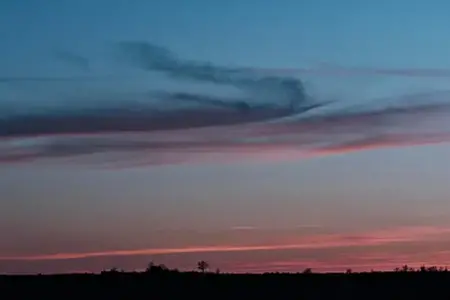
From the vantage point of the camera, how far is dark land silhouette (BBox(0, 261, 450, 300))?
7394cm

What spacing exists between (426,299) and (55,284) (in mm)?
13967

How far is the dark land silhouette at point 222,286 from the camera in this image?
7394 cm

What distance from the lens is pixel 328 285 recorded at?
7488cm

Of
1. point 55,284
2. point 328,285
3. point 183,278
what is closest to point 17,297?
point 55,284

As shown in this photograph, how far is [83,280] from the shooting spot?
74.6m

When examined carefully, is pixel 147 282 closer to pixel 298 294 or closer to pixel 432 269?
pixel 298 294

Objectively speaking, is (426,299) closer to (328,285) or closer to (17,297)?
(328,285)

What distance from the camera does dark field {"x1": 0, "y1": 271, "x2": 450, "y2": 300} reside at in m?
73.9

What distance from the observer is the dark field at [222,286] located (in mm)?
73875

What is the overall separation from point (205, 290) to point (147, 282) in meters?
2.20

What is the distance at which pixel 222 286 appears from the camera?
2936 inches

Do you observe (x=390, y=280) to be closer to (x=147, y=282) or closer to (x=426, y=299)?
(x=426, y=299)

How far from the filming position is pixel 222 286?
2936 inches

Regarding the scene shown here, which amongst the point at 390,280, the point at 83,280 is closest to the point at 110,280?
the point at 83,280
